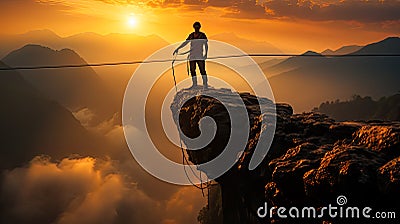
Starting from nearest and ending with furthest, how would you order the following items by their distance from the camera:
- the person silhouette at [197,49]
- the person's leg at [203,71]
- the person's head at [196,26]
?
the person's head at [196,26] < the person silhouette at [197,49] < the person's leg at [203,71]

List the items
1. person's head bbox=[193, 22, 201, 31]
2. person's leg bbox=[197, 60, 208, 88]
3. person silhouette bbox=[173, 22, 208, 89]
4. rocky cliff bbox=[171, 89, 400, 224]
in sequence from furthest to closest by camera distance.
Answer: person's leg bbox=[197, 60, 208, 88] → person silhouette bbox=[173, 22, 208, 89] → person's head bbox=[193, 22, 201, 31] → rocky cliff bbox=[171, 89, 400, 224]

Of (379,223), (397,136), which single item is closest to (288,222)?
(379,223)

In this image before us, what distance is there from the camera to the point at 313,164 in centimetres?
1125

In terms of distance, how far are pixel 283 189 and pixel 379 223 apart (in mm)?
3137

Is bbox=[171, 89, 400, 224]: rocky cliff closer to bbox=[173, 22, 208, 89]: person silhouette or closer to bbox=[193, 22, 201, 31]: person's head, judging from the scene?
bbox=[173, 22, 208, 89]: person silhouette

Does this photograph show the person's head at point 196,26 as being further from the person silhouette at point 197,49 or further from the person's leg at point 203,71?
the person's leg at point 203,71

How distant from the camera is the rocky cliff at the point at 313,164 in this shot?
9.32m

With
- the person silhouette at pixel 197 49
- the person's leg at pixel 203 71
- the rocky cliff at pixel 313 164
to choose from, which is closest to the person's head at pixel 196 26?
the person silhouette at pixel 197 49

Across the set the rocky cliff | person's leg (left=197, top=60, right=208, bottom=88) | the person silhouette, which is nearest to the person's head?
the person silhouette

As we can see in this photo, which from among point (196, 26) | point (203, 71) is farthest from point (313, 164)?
point (203, 71)

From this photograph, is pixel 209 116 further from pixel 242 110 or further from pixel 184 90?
pixel 184 90

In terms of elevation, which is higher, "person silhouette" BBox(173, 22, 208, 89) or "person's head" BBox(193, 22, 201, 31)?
"person's head" BBox(193, 22, 201, 31)

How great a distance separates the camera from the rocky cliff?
9.32m

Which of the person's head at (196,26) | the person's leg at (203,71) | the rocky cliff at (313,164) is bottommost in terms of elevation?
the rocky cliff at (313,164)
